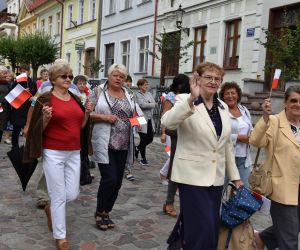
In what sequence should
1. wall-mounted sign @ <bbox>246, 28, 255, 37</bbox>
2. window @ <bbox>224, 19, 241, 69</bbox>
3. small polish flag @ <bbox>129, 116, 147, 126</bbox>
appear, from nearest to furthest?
small polish flag @ <bbox>129, 116, 147, 126</bbox> < wall-mounted sign @ <bbox>246, 28, 255, 37</bbox> < window @ <bbox>224, 19, 241, 69</bbox>

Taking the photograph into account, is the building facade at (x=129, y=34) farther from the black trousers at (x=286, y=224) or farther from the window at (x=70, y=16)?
the black trousers at (x=286, y=224)

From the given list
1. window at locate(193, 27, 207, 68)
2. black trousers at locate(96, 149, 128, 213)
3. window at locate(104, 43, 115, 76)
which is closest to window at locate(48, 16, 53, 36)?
window at locate(104, 43, 115, 76)

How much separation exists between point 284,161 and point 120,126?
6.03 ft

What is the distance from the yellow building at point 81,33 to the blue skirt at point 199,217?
23.7 metres

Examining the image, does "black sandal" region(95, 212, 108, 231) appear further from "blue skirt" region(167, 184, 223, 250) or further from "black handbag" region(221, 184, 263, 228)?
"black handbag" region(221, 184, 263, 228)

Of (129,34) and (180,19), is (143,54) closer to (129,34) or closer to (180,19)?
(129,34)

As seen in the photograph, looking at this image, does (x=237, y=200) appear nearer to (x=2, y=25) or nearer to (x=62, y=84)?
(x=62, y=84)

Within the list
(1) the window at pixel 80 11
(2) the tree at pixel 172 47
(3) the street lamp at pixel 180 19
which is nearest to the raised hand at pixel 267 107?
(2) the tree at pixel 172 47

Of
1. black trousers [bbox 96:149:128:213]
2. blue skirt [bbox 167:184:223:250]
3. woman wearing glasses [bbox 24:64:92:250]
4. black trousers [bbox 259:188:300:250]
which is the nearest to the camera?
blue skirt [bbox 167:184:223:250]

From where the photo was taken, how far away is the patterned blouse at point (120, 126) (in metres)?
4.74

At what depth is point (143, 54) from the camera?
23062 millimetres

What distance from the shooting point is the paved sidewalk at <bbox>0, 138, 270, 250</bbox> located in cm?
448

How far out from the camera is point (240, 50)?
52.5ft

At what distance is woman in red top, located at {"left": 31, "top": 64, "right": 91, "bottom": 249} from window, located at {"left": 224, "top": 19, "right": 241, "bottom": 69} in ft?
41.6
